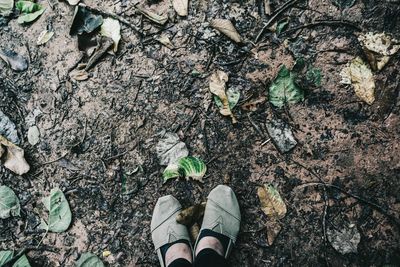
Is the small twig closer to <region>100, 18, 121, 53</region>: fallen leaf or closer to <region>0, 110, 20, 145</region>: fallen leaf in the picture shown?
<region>100, 18, 121, 53</region>: fallen leaf

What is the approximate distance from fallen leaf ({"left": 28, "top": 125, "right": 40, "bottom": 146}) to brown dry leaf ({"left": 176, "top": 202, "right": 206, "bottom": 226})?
3.34ft

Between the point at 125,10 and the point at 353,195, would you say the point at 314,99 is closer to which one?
the point at 353,195

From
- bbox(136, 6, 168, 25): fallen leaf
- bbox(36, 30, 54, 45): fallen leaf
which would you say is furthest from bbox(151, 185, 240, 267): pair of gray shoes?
bbox(36, 30, 54, 45): fallen leaf

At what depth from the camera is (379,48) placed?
207cm

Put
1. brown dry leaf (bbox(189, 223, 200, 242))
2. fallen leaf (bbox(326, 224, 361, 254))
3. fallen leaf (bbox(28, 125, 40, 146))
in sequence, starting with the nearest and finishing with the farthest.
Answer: fallen leaf (bbox(326, 224, 361, 254))
brown dry leaf (bbox(189, 223, 200, 242))
fallen leaf (bbox(28, 125, 40, 146))

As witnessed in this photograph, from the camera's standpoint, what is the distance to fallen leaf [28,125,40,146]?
7.73 ft

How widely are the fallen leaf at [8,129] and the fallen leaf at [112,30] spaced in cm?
82

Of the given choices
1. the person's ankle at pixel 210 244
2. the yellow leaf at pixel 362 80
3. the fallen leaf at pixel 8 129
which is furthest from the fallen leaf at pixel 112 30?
the yellow leaf at pixel 362 80

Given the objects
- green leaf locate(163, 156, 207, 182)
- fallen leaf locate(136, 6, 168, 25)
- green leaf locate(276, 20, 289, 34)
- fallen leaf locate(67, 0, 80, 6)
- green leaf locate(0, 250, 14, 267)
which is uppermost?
green leaf locate(276, 20, 289, 34)

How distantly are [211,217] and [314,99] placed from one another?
0.89 m

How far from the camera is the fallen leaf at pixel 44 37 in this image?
245 cm

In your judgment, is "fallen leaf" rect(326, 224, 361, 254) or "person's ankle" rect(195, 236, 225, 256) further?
"person's ankle" rect(195, 236, 225, 256)

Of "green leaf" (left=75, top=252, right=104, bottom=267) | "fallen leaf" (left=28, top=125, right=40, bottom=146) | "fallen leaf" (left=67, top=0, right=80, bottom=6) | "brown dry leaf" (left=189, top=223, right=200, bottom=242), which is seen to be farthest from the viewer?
"fallen leaf" (left=67, top=0, right=80, bottom=6)

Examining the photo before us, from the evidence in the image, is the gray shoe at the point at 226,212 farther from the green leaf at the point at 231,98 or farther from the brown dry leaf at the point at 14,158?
the brown dry leaf at the point at 14,158
